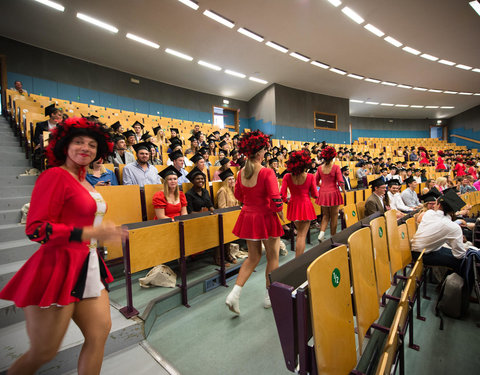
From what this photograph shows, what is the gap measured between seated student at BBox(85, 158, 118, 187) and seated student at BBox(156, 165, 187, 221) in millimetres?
882

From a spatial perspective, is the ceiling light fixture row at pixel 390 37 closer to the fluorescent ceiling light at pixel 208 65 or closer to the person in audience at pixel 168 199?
the fluorescent ceiling light at pixel 208 65

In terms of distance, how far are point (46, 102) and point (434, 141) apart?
25020 mm

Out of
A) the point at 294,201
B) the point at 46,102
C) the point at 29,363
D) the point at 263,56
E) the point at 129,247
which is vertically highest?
the point at 263,56

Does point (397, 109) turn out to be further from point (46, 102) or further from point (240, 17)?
point (46, 102)

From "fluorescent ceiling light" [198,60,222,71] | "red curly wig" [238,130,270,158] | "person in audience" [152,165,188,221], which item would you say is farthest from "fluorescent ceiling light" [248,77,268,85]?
"red curly wig" [238,130,270,158]

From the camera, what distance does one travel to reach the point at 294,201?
273cm

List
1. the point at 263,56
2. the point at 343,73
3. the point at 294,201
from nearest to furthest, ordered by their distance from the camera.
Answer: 1. the point at 294,201
2. the point at 263,56
3. the point at 343,73

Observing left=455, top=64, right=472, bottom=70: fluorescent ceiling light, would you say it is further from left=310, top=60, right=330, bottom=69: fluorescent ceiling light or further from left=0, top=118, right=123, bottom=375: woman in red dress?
left=0, top=118, right=123, bottom=375: woman in red dress

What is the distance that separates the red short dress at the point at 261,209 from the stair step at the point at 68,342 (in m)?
1.04

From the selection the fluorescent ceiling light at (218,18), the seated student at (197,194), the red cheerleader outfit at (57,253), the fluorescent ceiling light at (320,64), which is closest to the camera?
the red cheerleader outfit at (57,253)

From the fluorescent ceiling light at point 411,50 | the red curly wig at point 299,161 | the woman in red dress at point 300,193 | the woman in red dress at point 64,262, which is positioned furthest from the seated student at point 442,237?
the fluorescent ceiling light at point 411,50

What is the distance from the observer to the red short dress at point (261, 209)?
1.89 meters

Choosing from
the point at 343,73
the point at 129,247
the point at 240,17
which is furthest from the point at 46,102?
the point at 343,73

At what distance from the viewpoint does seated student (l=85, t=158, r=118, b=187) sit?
9.47 ft
